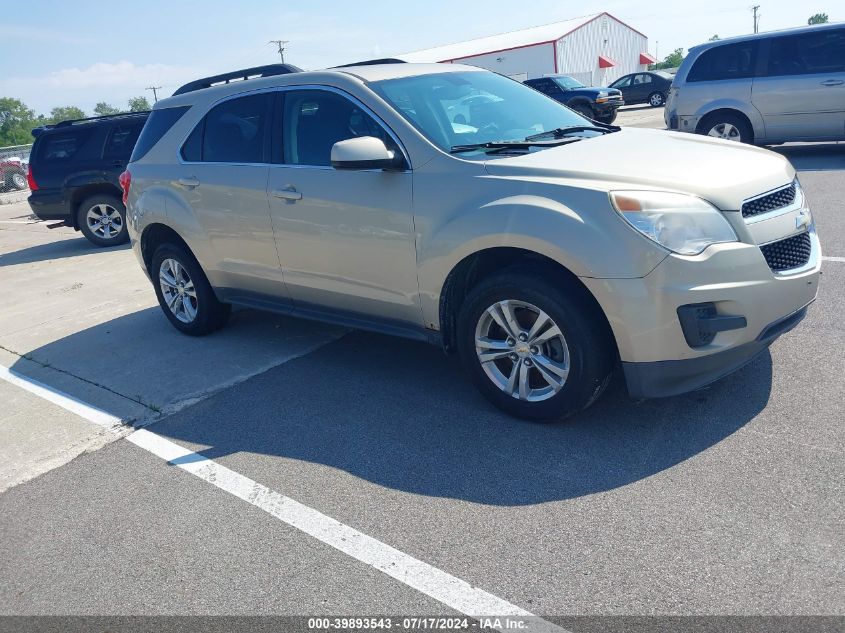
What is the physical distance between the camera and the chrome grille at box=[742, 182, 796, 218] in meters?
3.51

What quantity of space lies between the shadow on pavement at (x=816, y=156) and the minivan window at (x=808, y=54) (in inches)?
50.3

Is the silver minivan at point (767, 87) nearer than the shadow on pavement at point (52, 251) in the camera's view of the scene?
Yes

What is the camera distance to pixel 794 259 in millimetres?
3664

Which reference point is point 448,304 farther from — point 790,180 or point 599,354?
point 790,180

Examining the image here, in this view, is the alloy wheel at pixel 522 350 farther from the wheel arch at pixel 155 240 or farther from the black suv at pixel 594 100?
the black suv at pixel 594 100

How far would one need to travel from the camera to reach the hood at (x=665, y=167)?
11.4 feet

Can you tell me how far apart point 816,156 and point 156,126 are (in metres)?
10.0

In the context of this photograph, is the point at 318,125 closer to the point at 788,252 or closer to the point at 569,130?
the point at 569,130

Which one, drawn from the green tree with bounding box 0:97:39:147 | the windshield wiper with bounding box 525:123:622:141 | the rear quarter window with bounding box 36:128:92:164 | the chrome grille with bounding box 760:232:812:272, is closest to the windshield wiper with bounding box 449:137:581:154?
the windshield wiper with bounding box 525:123:622:141

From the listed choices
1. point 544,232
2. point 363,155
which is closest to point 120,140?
point 363,155

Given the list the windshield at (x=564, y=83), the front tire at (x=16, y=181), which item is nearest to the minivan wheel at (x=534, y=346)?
the windshield at (x=564, y=83)

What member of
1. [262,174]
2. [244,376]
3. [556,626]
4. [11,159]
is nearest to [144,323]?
[244,376]

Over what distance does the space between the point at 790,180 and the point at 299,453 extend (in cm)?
297

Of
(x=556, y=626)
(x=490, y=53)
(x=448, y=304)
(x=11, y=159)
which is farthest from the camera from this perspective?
(x=490, y=53)
